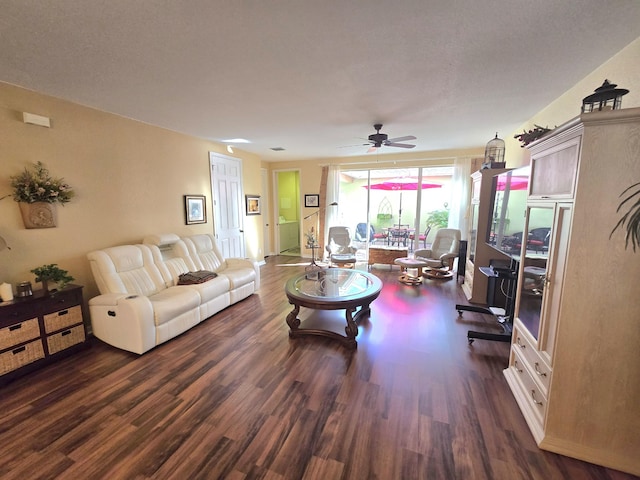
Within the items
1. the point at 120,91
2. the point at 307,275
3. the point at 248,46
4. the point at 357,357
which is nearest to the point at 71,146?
the point at 120,91

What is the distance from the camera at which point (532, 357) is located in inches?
74.7

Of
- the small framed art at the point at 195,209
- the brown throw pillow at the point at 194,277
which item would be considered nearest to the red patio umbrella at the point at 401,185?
the small framed art at the point at 195,209

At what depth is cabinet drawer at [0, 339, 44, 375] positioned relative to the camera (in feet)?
7.14

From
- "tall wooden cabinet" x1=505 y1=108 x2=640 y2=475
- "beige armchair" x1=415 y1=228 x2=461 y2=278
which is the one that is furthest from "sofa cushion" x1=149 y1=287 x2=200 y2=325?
"beige armchair" x1=415 y1=228 x2=461 y2=278

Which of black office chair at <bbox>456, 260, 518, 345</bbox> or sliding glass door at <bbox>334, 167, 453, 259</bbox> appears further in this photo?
sliding glass door at <bbox>334, 167, 453, 259</bbox>

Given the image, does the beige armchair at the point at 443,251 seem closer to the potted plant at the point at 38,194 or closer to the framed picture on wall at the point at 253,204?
the framed picture on wall at the point at 253,204

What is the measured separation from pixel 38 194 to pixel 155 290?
4.78 feet

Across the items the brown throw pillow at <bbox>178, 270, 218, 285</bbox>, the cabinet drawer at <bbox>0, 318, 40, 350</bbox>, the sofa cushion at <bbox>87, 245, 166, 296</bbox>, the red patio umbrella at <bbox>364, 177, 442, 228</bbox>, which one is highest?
the red patio umbrella at <bbox>364, 177, 442, 228</bbox>

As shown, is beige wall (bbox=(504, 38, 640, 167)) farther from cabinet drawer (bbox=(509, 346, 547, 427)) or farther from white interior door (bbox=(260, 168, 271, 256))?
white interior door (bbox=(260, 168, 271, 256))

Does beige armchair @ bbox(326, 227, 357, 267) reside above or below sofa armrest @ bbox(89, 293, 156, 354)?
Result: above

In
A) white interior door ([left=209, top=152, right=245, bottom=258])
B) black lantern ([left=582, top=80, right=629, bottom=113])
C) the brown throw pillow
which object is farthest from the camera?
white interior door ([left=209, top=152, right=245, bottom=258])

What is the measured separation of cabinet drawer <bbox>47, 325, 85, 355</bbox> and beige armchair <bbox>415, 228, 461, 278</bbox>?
16.7ft

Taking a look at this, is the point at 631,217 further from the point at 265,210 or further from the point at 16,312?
the point at 265,210

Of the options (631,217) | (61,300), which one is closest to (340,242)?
(61,300)
